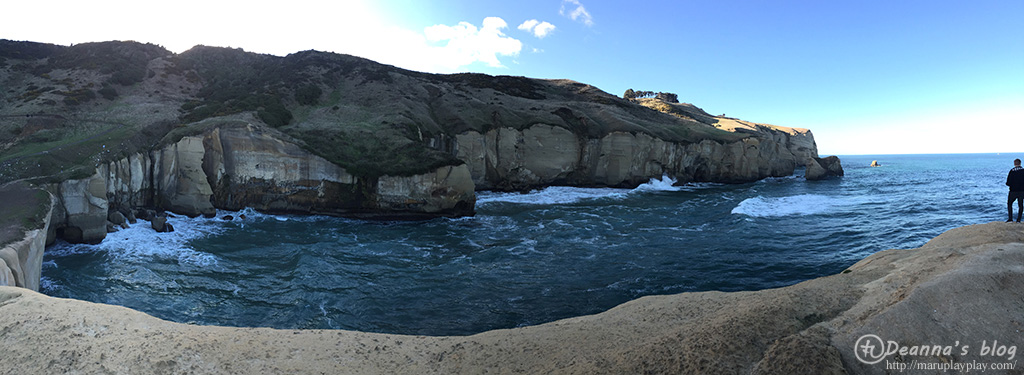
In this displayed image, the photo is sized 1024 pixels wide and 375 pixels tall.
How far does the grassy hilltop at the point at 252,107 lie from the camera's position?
2544cm

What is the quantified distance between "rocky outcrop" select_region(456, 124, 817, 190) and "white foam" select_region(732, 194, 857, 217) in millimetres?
13816

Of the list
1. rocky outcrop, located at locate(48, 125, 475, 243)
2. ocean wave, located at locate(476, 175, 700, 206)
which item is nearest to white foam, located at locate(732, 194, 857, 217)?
ocean wave, located at locate(476, 175, 700, 206)

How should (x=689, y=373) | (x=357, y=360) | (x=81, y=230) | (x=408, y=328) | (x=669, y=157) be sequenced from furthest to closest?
(x=669, y=157), (x=81, y=230), (x=408, y=328), (x=357, y=360), (x=689, y=373)

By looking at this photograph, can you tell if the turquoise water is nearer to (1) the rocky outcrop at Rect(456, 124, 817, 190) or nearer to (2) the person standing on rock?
(2) the person standing on rock

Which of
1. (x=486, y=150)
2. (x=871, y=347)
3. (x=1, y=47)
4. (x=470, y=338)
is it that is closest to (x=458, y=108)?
(x=486, y=150)

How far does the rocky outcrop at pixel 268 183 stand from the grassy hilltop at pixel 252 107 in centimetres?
90

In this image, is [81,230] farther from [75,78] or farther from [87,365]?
[75,78]

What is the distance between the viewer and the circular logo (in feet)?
15.2

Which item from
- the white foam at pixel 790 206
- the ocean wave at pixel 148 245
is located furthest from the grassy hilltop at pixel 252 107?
the white foam at pixel 790 206

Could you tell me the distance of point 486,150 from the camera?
39781 mm

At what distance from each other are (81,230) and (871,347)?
27196 millimetres

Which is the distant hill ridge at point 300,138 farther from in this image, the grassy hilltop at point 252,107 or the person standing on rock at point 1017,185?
the person standing on rock at point 1017,185

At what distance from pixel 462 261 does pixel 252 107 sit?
89.8ft

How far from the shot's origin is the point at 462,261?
17312 mm
